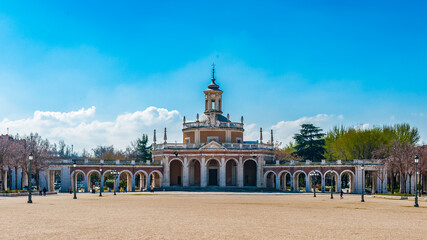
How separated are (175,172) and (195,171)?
3.73m

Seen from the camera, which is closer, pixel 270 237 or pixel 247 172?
pixel 270 237

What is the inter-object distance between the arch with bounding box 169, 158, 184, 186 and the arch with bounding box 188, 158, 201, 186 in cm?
181

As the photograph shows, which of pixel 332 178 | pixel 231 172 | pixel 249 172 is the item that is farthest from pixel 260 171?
pixel 332 178

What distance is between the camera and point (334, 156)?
101312 millimetres

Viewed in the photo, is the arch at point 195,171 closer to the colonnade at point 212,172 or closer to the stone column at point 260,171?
the colonnade at point 212,172

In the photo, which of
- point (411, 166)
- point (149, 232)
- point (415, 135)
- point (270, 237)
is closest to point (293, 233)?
point (270, 237)

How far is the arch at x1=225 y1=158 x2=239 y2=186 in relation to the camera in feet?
304

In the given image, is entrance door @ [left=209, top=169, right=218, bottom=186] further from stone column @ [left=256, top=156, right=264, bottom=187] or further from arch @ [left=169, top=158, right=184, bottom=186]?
stone column @ [left=256, top=156, right=264, bottom=187]

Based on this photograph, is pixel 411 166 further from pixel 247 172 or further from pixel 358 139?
pixel 247 172

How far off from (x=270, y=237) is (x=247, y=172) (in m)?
73.9

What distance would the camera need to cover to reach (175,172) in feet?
306

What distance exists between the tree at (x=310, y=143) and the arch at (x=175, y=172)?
86.8 feet

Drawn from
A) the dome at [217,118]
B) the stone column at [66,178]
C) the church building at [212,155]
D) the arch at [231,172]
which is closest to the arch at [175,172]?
the church building at [212,155]

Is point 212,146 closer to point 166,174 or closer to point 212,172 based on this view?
point 212,172
